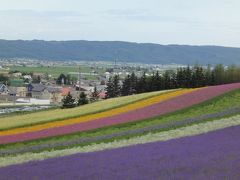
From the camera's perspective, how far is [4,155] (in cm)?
2530

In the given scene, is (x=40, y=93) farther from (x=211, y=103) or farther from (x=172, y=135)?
(x=172, y=135)

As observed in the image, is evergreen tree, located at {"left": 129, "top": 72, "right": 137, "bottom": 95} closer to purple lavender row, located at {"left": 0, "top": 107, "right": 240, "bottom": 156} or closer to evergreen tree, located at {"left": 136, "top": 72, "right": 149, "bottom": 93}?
evergreen tree, located at {"left": 136, "top": 72, "right": 149, "bottom": 93}

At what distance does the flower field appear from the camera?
12874 mm

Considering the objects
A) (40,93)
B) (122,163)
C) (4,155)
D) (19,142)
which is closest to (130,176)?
(122,163)

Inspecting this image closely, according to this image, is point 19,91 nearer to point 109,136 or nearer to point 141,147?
point 109,136

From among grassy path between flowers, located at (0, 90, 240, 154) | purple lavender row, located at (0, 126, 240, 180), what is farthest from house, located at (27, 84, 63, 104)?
purple lavender row, located at (0, 126, 240, 180)

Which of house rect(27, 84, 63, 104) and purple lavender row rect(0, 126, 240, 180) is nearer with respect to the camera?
purple lavender row rect(0, 126, 240, 180)

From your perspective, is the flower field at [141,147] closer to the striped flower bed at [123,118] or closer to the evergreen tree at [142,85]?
the striped flower bed at [123,118]

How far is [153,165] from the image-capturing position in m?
13.4

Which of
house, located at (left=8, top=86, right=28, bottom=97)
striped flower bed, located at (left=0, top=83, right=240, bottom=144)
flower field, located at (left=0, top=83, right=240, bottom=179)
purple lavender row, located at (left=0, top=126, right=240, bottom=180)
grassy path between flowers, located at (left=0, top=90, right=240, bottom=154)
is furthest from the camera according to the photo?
house, located at (left=8, top=86, right=28, bottom=97)

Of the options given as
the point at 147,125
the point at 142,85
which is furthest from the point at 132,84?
the point at 147,125

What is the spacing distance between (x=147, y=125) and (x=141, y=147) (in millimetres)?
13310

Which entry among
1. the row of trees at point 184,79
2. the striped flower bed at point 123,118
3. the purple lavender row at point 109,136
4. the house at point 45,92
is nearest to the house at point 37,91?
the house at point 45,92

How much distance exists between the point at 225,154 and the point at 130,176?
10.2 ft
